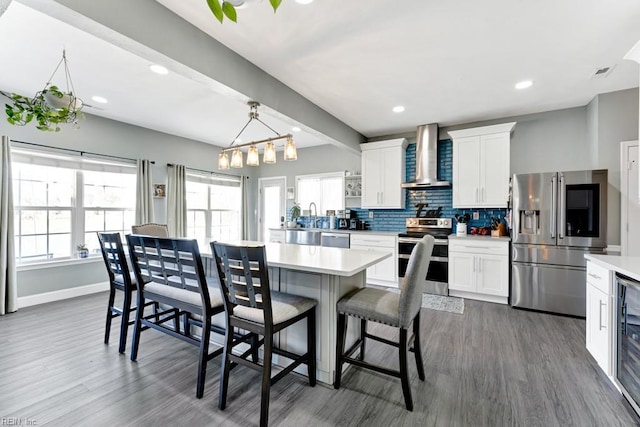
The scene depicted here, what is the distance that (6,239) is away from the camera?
3.38 metres

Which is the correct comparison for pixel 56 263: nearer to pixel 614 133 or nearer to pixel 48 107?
pixel 48 107

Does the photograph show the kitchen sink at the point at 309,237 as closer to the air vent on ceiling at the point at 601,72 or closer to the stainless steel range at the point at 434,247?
the stainless steel range at the point at 434,247

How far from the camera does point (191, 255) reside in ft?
6.38

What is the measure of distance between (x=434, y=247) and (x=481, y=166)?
53.4 inches

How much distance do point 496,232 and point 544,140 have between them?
4.80 ft

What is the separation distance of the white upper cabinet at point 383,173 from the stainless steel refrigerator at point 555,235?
1672mm

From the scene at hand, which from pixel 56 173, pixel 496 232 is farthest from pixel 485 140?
pixel 56 173

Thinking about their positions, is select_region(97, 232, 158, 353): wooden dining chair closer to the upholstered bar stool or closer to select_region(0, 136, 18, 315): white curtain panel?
the upholstered bar stool

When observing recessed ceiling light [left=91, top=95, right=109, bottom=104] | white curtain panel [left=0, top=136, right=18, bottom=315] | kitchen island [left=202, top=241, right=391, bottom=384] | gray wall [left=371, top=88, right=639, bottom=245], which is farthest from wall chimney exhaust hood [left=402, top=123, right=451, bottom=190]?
white curtain panel [left=0, top=136, right=18, bottom=315]

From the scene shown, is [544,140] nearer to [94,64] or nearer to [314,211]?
[314,211]

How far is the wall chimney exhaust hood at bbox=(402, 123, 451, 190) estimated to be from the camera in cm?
450

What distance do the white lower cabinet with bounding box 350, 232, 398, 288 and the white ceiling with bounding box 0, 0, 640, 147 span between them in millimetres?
1924

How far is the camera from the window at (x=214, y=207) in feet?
18.6

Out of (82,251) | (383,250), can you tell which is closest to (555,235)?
(383,250)
